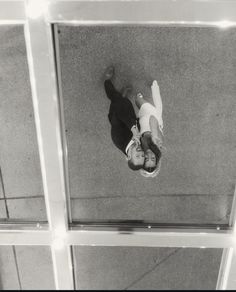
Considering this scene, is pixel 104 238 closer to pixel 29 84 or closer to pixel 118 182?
pixel 118 182

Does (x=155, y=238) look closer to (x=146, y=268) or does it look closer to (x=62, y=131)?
(x=146, y=268)

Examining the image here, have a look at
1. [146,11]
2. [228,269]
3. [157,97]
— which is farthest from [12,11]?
[228,269]

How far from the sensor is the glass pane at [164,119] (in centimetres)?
275

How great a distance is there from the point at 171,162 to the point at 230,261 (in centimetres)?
97

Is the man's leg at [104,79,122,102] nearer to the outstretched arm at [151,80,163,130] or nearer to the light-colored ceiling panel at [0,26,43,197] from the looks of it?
the outstretched arm at [151,80,163,130]

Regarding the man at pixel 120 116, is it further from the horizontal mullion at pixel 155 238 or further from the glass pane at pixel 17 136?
the horizontal mullion at pixel 155 238

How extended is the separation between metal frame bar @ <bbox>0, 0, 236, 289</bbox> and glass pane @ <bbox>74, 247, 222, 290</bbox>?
0.28ft

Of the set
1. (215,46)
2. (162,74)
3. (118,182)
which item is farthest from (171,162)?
(215,46)

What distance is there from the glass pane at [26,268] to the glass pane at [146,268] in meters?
0.25

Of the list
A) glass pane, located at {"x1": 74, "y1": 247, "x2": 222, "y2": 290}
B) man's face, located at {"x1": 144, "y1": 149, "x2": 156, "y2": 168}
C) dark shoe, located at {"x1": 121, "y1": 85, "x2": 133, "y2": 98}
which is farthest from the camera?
glass pane, located at {"x1": 74, "y1": 247, "x2": 222, "y2": 290}

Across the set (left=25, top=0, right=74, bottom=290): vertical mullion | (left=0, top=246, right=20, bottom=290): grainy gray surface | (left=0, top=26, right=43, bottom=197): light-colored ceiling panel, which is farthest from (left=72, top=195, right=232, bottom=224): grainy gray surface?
(left=0, top=246, right=20, bottom=290): grainy gray surface

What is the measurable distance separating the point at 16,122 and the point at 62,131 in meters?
0.31

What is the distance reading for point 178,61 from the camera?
2.79 metres

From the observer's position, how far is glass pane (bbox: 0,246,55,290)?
11.5 feet
